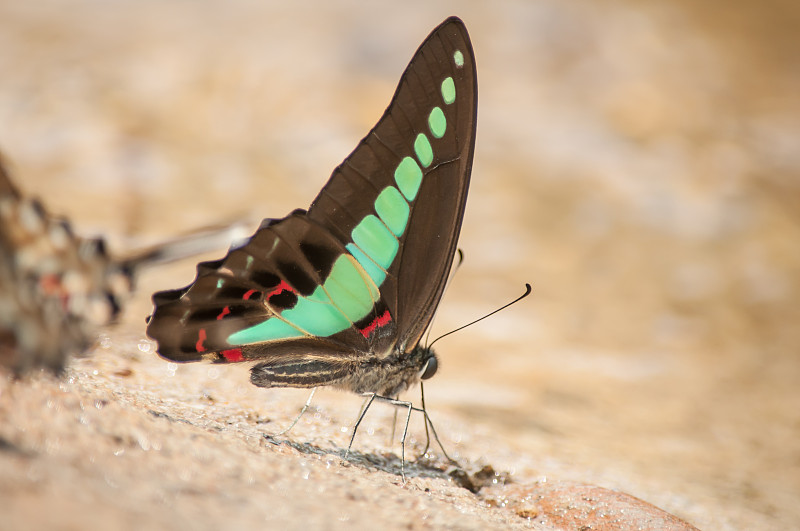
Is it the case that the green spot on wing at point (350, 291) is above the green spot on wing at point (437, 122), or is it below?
below

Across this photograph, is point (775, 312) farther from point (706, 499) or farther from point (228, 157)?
point (228, 157)

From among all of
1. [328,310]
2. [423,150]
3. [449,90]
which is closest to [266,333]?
[328,310]

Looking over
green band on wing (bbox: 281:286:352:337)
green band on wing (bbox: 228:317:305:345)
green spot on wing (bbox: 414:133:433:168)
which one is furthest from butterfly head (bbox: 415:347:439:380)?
green spot on wing (bbox: 414:133:433:168)

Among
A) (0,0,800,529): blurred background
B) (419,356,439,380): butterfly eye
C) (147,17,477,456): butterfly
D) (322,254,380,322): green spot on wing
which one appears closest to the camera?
(147,17,477,456): butterfly

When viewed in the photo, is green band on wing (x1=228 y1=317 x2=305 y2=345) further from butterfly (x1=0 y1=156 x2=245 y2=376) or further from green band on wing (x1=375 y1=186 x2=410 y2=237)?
green band on wing (x1=375 y1=186 x2=410 y2=237)

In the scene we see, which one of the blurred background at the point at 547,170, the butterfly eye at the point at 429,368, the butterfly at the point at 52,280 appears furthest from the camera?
the blurred background at the point at 547,170

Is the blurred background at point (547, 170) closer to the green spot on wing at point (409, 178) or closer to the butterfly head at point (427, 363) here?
the butterfly head at point (427, 363)

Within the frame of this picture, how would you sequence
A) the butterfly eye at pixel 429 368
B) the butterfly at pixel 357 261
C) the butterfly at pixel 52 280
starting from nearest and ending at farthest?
the butterfly at pixel 52 280 < the butterfly at pixel 357 261 < the butterfly eye at pixel 429 368

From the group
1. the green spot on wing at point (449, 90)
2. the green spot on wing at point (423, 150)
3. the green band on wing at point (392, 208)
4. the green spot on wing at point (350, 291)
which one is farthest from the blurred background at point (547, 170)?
the green spot on wing at point (449, 90)
